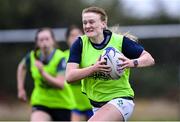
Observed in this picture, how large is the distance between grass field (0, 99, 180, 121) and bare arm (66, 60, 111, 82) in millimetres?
10798

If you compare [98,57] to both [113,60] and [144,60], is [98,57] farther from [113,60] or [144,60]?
[144,60]

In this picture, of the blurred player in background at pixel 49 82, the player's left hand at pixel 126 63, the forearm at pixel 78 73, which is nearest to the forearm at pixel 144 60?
the player's left hand at pixel 126 63

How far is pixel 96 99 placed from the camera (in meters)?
6.72

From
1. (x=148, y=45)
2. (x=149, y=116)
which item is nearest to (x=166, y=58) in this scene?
(x=148, y=45)

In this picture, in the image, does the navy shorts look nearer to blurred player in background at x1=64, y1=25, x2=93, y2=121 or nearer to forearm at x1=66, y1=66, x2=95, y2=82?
blurred player in background at x1=64, y1=25, x2=93, y2=121

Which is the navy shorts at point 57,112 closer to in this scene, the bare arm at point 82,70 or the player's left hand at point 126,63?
the bare arm at point 82,70

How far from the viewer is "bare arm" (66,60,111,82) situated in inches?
251

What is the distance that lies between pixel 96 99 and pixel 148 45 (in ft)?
41.4

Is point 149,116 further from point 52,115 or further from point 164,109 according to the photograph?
point 52,115

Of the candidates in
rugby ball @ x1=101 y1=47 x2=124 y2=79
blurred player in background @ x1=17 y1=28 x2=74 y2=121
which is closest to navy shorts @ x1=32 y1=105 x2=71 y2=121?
blurred player in background @ x1=17 y1=28 x2=74 y2=121

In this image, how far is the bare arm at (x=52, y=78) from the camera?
9.35 m

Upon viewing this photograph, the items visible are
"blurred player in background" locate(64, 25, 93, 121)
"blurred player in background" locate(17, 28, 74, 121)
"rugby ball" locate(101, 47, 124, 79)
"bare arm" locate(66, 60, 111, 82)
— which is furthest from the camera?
"blurred player in background" locate(64, 25, 93, 121)

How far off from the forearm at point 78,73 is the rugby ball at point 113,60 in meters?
0.20

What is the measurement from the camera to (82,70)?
6445 millimetres
